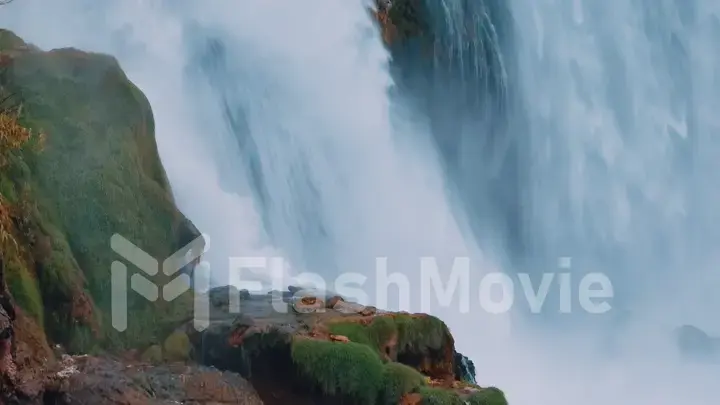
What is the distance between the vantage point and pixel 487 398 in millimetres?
7824

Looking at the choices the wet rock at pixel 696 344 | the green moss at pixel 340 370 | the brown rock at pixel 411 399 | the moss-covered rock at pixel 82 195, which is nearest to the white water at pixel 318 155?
the wet rock at pixel 696 344

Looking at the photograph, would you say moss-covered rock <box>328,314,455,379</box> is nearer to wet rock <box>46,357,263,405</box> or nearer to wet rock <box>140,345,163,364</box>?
wet rock <box>46,357,263,405</box>

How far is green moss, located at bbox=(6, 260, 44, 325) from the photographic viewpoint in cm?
756

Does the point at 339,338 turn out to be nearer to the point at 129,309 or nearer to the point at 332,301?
the point at 332,301

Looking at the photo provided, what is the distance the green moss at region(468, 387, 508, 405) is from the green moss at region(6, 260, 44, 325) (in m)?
3.91

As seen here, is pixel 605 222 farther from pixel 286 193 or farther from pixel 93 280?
pixel 93 280

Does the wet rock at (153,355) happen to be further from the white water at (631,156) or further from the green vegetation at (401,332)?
the white water at (631,156)

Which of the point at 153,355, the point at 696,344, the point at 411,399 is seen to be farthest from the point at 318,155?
the point at 696,344

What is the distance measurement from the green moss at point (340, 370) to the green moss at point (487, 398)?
0.85m

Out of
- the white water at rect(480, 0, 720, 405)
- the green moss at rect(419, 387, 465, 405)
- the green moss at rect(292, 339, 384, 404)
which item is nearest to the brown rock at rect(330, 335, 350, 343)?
the green moss at rect(292, 339, 384, 404)

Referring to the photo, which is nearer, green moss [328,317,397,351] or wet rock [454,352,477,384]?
green moss [328,317,397,351]

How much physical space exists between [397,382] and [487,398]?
2.72 feet

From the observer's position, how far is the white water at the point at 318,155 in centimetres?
1282

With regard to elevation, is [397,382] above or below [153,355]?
below
